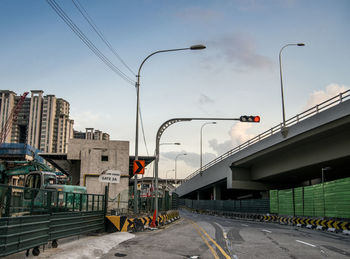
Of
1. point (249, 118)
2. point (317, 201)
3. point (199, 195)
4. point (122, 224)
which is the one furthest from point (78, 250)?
point (199, 195)

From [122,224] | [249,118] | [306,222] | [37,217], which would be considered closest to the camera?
[37,217]

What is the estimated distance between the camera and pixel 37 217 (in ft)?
35.1

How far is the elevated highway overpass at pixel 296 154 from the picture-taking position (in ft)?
89.1

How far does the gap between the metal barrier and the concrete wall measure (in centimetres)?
4030

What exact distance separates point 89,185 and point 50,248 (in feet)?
145

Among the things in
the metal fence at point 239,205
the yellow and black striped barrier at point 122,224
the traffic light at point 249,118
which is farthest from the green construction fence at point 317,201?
the yellow and black striped barrier at point 122,224

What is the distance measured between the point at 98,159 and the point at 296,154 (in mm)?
31437

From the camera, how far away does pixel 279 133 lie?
34.3 m

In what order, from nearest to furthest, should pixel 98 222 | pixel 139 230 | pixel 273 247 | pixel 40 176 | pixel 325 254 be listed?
pixel 325 254
pixel 273 247
pixel 98 222
pixel 139 230
pixel 40 176

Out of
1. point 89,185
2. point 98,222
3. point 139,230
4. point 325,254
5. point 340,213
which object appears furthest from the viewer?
point 89,185

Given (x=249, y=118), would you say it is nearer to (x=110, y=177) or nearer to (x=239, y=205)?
(x=110, y=177)

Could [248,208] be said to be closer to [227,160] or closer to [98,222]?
[227,160]

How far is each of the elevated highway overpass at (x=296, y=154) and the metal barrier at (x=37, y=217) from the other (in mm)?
18323

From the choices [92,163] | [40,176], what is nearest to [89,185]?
[92,163]
